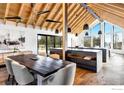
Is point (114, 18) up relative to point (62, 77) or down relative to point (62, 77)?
up

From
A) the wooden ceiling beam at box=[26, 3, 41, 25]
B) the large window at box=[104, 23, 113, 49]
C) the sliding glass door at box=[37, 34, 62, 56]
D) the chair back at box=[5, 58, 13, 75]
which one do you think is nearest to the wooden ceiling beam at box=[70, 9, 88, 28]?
the sliding glass door at box=[37, 34, 62, 56]

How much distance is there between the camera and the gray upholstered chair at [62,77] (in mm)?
1598

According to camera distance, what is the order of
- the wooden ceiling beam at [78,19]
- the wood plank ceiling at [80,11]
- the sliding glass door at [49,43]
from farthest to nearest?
1. the wooden ceiling beam at [78,19]
2. the sliding glass door at [49,43]
3. the wood plank ceiling at [80,11]

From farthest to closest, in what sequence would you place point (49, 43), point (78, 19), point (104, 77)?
point (78, 19) → point (49, 43) → point (104, 77)

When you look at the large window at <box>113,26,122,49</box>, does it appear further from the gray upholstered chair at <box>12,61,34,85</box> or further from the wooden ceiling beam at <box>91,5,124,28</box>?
the gray upholstered chair at <box>12,61,34,85</box>

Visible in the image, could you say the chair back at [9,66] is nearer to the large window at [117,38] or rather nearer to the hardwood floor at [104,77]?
the hardwood floor at [104,77]

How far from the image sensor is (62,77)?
1704 mm

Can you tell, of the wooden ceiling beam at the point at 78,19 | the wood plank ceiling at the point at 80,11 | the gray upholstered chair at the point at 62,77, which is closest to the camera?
the gray upholstered chair at the point at 62,77

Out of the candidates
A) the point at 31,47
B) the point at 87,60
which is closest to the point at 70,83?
the point at 87,60

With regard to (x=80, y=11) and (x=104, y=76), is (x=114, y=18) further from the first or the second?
(x=104, y=76)

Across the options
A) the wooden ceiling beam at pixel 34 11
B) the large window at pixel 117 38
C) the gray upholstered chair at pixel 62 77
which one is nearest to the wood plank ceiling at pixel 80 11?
the wooden ceiling beam at pixel 34 11

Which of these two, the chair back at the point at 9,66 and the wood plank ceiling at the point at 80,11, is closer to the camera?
the wood plank ceiling at the point at 80,11

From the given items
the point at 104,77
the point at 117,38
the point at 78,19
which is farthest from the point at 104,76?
the point at 78,19
